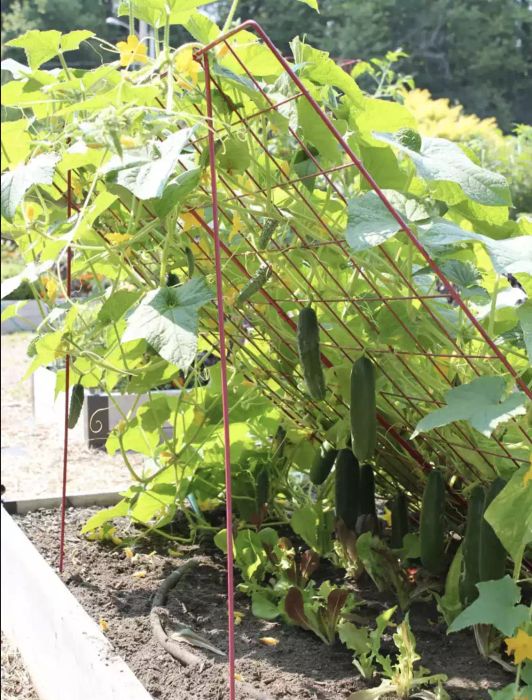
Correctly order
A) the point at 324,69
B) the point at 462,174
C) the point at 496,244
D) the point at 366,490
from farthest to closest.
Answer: the point at 366,490 → the point at 324,69 → the point at 462,174 → the point at 496,244

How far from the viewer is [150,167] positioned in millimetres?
1303

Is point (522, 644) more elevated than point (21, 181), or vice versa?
point (21, 181)

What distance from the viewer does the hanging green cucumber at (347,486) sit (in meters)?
1.95

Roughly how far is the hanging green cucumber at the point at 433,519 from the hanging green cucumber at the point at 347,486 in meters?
0.19

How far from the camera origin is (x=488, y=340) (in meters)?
1.34

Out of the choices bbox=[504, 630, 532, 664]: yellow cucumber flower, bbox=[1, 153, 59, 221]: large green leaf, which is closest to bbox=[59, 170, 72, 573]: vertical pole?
bbox=[1, 153, 59, 221]: large green leaf

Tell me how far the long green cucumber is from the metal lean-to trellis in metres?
0.05

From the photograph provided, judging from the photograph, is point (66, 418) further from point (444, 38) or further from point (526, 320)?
point (444, 38)

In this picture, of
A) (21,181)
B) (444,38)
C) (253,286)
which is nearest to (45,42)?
(21,181)

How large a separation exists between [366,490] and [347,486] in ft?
0.26

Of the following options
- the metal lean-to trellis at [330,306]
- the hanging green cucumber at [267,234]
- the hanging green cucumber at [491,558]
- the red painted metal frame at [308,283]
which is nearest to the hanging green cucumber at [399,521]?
the metal lean-to trellis at [330,306]

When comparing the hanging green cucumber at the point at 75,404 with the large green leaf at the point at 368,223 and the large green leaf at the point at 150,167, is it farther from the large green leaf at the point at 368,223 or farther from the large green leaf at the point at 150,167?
the large green leaf at the point at 368,223

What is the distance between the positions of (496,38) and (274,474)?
16.2 m

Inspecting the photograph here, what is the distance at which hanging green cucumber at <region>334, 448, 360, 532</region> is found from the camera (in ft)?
6.40
